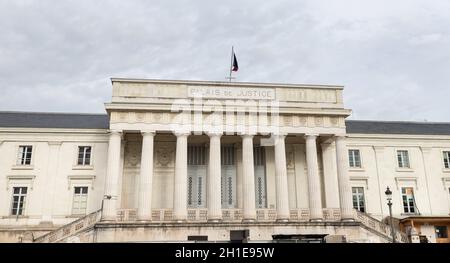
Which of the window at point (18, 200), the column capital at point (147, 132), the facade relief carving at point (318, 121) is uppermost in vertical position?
the facade relief carving at point (318, 121)

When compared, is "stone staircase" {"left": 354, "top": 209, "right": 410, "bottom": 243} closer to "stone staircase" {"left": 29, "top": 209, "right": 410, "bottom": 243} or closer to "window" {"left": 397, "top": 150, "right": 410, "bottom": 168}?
"stone staircase" {"left": 29, "top": 209, "right": 410, "bottom": 243}

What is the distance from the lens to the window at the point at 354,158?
36438 mm

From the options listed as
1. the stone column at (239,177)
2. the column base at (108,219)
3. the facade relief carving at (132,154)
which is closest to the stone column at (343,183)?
the stone column at (239,177)

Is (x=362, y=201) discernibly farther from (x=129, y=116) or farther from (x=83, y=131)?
(x=83, y=131)

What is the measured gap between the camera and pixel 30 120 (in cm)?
3622

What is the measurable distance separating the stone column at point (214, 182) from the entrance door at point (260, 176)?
4885mm

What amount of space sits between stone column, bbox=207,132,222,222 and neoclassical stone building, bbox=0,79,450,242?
0.07 meters

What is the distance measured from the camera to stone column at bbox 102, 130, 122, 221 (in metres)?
28.4

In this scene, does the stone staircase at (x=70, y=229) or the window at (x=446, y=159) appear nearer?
the stone staircase at (x=70, y=229)

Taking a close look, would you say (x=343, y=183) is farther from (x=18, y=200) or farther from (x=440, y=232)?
(x=18, y=200)

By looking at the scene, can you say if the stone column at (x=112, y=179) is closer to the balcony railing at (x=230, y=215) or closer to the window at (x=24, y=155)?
the balcony railing at (x=230, y=215)

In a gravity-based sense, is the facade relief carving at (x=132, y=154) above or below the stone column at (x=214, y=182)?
above

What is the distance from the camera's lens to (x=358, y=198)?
3562cm
